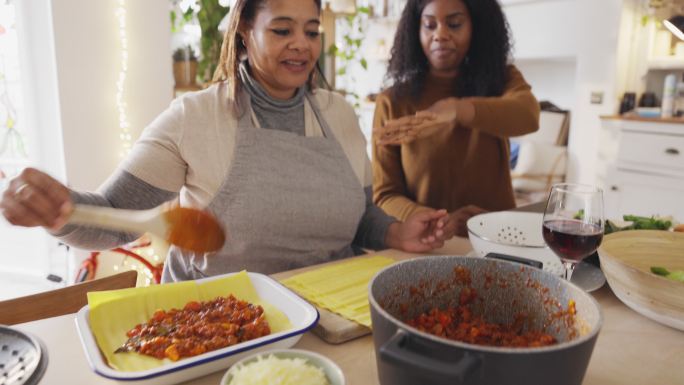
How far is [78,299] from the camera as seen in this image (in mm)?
1000

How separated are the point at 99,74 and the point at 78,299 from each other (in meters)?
1.56

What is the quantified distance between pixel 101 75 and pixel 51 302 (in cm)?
157

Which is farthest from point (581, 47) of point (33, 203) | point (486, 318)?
point (33, 203)

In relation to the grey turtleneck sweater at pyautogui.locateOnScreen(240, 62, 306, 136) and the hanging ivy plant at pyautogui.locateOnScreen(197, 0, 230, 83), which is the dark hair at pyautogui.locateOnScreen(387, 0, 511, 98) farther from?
the hanging ivy plant at pyautogui.locateOnScreen(197, 0, 230, 83)

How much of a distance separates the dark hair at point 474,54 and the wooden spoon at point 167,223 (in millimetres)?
1012

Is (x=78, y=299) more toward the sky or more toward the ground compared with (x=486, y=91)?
more toward the ground

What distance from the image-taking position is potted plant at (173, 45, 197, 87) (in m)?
2.65

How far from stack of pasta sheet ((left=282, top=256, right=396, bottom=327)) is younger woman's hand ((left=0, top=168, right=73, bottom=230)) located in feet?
1.30

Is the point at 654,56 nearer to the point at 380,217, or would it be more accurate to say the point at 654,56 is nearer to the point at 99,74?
the point at 380,217

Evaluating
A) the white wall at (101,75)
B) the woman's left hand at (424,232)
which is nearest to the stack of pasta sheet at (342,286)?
the woman's left hand at (424,232)

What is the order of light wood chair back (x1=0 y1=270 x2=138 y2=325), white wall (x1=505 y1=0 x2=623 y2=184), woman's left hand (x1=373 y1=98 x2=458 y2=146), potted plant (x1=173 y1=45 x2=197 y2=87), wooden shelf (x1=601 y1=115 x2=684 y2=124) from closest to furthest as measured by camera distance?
light wood chair back (x1=0 y1=270 x2=138 y2=325) → woman's left hand (x1=373 y1=98 x2=458 y2=146) → potted plant (x1=173 y1=45 x2=197 y2=87) → wooden shelf (x1=601 y1=115 x2=684 y2=124) → white wall (x1=505 y1=0 x2=623 y2=184)

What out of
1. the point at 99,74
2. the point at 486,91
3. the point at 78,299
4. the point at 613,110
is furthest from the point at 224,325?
the point at 613,110

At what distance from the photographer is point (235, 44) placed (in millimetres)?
1257

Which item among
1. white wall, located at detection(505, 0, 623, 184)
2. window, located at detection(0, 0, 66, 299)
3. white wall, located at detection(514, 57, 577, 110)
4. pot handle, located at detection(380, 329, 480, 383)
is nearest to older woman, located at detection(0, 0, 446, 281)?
pot handle, located at detection(380, 329, 480, 383)
